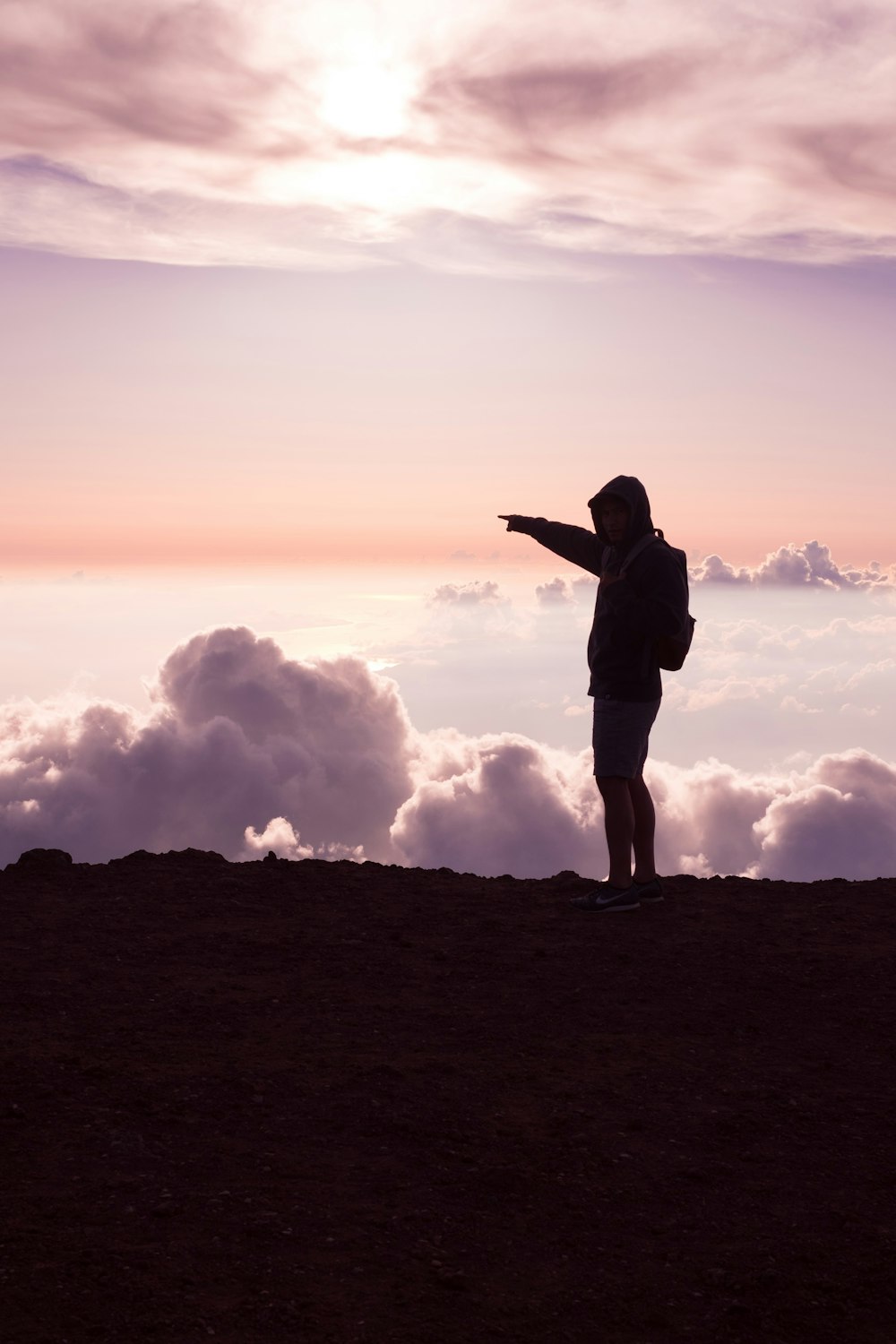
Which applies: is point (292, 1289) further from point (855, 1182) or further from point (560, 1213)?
point (855, 1182)

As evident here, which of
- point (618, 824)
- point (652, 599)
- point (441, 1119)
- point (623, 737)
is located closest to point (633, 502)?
point (652, 599)

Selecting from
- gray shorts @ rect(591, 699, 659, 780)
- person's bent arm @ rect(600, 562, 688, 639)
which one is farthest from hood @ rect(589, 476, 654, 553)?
gray shorts @ rect(591, 699, 659, 780)

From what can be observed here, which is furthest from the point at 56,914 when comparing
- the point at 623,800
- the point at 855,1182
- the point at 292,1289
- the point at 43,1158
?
the point at 855,1182

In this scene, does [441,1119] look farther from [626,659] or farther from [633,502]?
[633,502]

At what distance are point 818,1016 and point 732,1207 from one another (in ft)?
6.56

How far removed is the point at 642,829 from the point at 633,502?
7.01ft

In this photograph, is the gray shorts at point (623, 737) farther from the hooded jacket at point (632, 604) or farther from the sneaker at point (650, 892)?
the sneaker at point (650, 892)

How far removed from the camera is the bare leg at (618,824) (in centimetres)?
753

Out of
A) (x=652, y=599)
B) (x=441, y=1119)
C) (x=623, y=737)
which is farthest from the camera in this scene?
(x=623, y=737)

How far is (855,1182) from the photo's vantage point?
175 inches

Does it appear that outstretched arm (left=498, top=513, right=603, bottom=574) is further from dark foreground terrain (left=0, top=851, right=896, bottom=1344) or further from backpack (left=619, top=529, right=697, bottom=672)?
dark foreground terrain (left=0, top=851, right=896, bottom=1344)

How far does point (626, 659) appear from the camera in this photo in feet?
24.8

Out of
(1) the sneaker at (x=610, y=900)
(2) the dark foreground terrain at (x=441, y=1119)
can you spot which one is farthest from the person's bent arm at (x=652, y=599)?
(2) the dark foreground terrain at (x=441, y=1119)

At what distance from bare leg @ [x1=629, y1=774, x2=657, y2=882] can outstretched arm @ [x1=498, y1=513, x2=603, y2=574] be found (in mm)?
1478
